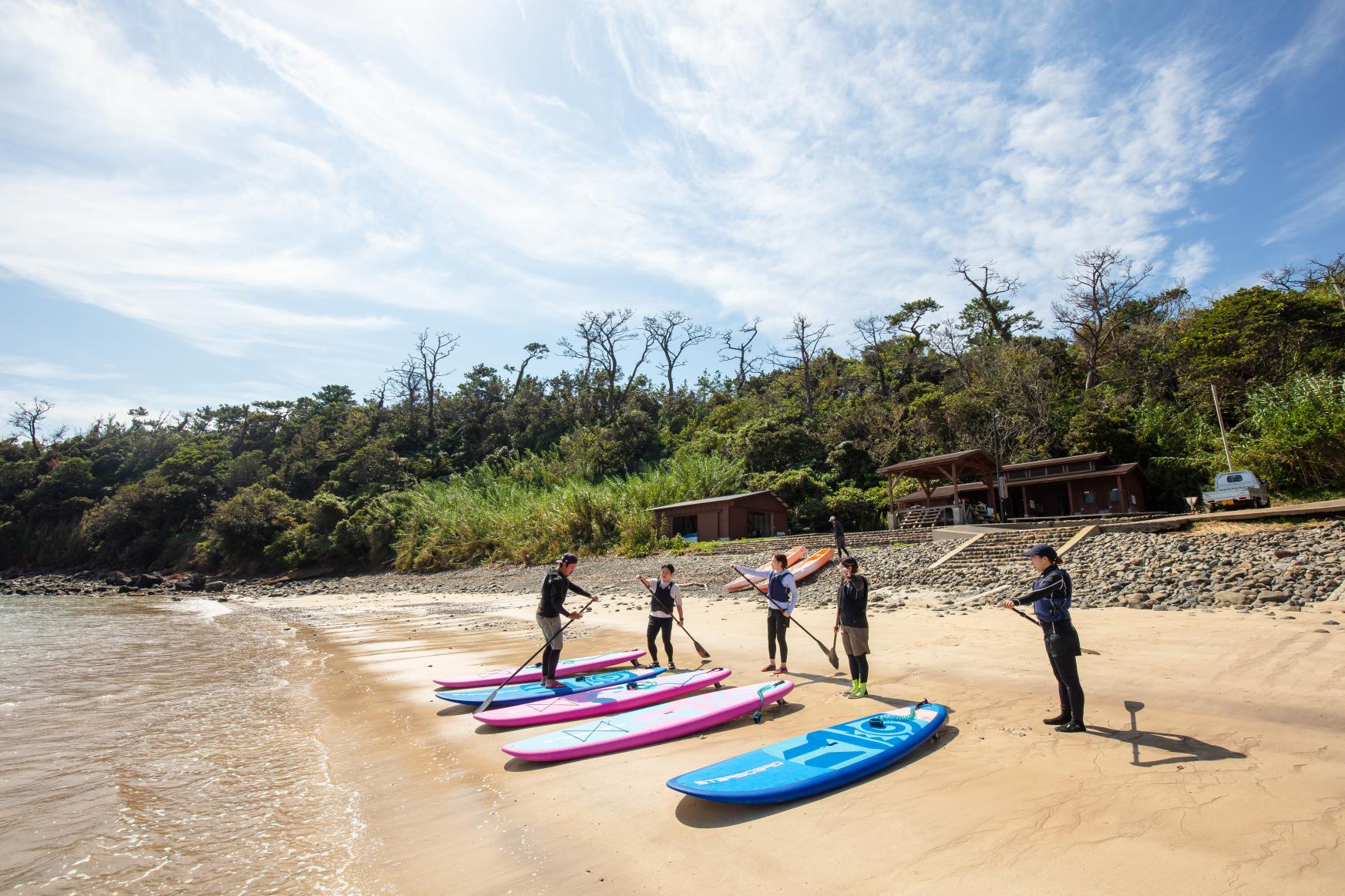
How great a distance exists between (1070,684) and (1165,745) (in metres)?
0.71

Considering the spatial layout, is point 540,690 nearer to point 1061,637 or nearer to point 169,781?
point 169,781

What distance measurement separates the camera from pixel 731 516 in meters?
27.2

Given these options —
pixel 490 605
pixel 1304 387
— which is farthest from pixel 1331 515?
pixel 490 605

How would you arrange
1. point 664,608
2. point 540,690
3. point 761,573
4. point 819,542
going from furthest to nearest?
point 819,542 < point 761,573 < point 664,608 < point 540,690

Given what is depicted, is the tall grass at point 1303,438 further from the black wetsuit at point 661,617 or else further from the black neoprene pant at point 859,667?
the black wetsuit at point 661,617

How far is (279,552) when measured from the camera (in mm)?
39969

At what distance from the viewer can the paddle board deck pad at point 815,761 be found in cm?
413

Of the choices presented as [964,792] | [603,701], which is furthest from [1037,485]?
[964,792]

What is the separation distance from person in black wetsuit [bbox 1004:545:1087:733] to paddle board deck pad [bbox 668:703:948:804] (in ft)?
3.26

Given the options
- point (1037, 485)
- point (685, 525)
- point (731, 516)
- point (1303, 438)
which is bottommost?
point (685, 525)

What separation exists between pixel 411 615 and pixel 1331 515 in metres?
22.6

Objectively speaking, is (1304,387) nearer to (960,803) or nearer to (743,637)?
(743,637)

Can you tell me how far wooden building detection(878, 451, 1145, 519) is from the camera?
78.3ft

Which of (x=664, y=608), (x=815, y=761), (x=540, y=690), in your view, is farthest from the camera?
(x=664, y=608)
